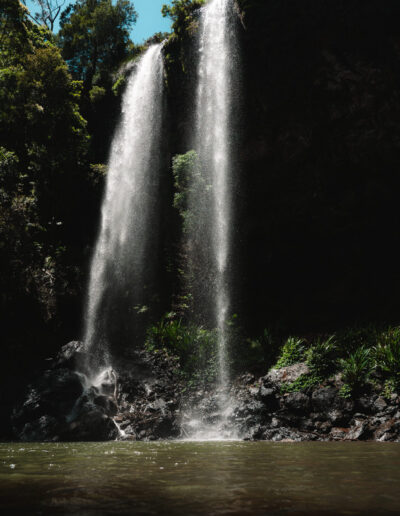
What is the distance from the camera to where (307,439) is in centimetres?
838

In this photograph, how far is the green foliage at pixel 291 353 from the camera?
11.8 metres

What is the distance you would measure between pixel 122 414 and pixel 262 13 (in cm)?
1433

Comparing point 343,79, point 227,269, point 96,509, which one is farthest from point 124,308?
point 96,509

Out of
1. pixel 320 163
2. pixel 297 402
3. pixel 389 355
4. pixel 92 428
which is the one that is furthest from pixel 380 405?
pixel 320 163

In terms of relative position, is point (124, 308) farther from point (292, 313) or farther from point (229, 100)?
point (229, 100)

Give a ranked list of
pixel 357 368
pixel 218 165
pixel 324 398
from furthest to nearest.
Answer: pixel 218 165
pixel 357 368
pixel 324 398

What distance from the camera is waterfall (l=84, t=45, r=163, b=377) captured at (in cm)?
1597

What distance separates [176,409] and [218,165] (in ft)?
31.1

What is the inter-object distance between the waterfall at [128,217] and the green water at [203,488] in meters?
11.6

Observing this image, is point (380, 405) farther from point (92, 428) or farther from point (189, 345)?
point (92, 428)

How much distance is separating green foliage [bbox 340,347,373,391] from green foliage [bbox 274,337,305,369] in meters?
1.61

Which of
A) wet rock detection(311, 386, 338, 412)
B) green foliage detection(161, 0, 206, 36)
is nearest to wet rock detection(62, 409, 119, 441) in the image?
wet rock detection(311, 386, 338, 412)

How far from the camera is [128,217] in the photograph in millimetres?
17500

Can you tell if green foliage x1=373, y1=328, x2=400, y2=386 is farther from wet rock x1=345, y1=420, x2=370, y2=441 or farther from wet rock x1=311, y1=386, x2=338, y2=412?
wet rock x1=345, y1=420, x2=370, y2=441
